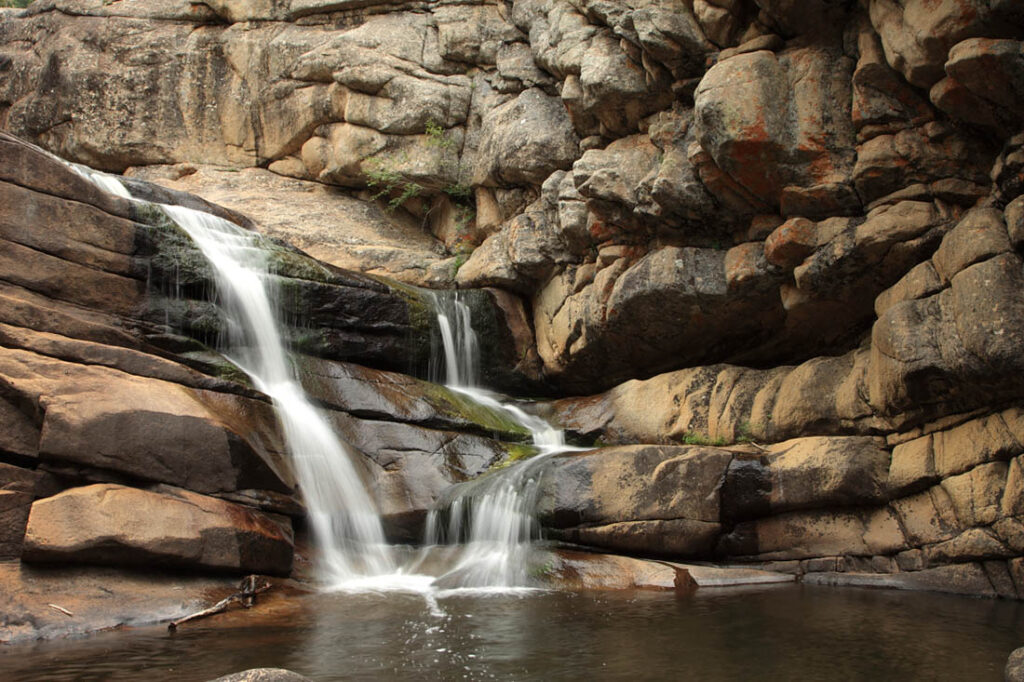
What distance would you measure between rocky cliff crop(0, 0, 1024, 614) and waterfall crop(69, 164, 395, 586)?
658 mm

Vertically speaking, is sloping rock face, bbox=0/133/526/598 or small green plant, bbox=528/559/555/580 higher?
sloping rock face, bbox=0/133/526/598

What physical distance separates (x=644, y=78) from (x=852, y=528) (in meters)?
7.77

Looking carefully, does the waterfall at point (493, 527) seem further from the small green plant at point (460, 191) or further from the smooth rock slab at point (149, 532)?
the small green plant at point (460, 191)

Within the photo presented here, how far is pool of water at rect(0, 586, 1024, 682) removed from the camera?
575 cm

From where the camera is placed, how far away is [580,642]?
263 inches

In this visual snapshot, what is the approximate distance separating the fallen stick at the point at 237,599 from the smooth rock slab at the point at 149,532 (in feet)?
0.66

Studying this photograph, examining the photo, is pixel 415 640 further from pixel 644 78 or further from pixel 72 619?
pixel 644 78

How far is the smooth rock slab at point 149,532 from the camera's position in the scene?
7.52 meters

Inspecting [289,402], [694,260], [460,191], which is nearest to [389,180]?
[460,191]

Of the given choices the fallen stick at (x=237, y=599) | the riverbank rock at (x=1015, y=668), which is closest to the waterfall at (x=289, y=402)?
the fallen stick at (x=237, y=599)

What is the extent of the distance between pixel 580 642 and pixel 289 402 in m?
6.52

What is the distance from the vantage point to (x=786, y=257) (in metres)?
11.4

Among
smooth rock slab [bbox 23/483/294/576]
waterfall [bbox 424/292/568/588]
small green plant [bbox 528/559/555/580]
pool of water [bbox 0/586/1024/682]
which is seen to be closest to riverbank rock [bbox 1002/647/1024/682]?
pool of water [bbox 0/586/1024/682]

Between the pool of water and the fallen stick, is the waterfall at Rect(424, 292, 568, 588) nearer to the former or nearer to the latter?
the pool of water
